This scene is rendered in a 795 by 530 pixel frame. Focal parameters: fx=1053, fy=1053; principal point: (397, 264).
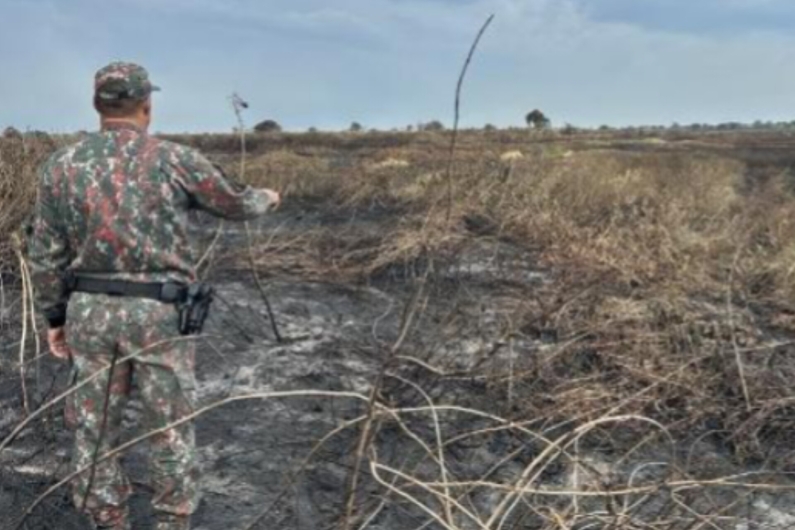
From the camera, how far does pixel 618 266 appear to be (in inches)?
367

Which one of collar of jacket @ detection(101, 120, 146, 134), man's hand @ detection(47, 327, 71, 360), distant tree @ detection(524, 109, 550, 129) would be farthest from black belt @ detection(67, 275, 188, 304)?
distant tree @ detection(524, 109, 550, 129)

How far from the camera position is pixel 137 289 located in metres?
3.72

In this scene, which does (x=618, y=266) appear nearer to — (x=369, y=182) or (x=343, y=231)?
→ (x=343, y=231)

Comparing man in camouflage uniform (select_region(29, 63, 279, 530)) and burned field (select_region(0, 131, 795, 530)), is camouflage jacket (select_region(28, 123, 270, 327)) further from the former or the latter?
burned field (select_region(0, 131, 795, 530))

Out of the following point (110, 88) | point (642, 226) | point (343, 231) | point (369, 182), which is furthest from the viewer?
point (369, 182)

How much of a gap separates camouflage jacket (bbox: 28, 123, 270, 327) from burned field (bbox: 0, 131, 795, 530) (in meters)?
0.56

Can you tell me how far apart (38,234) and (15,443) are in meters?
1.87

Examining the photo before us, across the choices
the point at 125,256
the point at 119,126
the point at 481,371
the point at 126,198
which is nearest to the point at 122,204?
the point at 126,198

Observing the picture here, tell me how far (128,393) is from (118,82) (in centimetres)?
113

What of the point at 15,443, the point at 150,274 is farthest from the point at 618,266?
the point at 150,274

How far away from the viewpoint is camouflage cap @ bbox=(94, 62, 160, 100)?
3.70 meters

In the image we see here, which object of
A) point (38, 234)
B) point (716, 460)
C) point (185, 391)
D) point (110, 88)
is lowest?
point (716, 460)

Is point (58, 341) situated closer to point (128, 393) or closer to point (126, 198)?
point (128, 393)

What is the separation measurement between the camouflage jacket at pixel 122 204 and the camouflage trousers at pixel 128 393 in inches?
5.6
